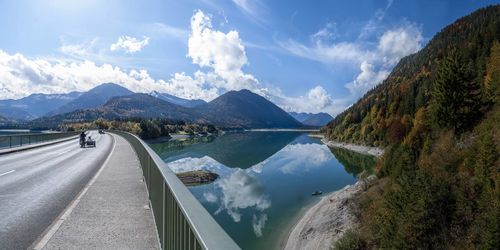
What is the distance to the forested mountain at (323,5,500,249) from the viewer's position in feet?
118

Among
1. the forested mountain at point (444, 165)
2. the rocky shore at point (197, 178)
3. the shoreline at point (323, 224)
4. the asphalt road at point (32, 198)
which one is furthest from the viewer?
the rocky shore at point (197, 178)

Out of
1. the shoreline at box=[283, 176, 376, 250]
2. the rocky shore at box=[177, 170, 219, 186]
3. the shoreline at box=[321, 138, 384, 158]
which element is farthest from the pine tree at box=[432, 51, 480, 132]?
the rocky shore at box=[177, 170, 219, 186]

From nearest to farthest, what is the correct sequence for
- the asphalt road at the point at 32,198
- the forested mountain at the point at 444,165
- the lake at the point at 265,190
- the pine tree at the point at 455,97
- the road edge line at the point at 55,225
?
the road edge line at the point at 55,225
the asphalt road at the point at 32,198
the forested mountain at the point at 444,165
the lake at the point at 265,190
the pine tree at the point at 455,97

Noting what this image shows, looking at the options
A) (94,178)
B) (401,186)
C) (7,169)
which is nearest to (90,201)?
(94,178)

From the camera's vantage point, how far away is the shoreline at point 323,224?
32.1 metres

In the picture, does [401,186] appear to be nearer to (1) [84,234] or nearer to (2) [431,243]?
(2) [431,243]

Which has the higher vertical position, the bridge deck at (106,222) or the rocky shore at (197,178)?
the bridge deck at (106,222)

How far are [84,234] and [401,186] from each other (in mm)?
41997

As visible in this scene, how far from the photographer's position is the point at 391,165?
62.4m

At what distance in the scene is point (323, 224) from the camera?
1422 inches

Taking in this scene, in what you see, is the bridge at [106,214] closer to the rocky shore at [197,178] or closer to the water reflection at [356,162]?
the rocky shore at [197,178]

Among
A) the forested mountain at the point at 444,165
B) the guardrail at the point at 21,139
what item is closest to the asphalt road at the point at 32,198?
the guardrail at the point at 21,139

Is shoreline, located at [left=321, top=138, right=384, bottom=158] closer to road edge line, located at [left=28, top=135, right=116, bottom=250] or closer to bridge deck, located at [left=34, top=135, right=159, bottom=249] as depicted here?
bridge deck, located at [left=34, top=135, right=159, bottom=249]

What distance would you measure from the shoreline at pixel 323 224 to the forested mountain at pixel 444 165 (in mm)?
1923
